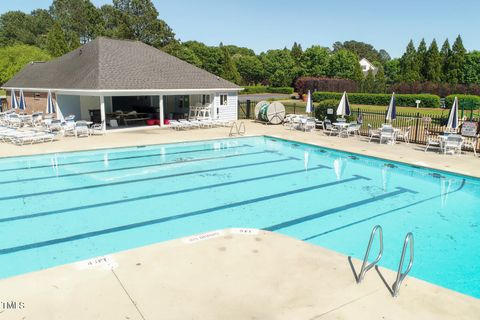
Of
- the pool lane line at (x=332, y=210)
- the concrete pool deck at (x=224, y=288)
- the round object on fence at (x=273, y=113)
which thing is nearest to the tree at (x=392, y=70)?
the round object on fence at (x=273, y=113)

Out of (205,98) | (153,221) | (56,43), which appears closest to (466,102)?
(205,98)

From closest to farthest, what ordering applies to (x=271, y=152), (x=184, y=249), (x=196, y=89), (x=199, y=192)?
(x=184, y=249), (x=199, y=192), (x=271, y=152), (x=196, y=89)

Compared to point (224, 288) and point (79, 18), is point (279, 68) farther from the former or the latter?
point (224, 288)

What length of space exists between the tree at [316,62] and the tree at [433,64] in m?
18.1

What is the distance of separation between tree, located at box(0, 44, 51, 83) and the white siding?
27.5 m

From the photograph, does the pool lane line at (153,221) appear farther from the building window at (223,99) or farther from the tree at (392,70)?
the tree at (392,70)

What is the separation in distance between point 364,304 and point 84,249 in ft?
18.3

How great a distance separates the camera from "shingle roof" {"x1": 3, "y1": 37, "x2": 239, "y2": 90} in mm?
21469

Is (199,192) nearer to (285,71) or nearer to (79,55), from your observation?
(79,55)

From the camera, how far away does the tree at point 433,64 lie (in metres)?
51.8

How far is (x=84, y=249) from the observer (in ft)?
24.7

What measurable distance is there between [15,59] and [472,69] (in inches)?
2589

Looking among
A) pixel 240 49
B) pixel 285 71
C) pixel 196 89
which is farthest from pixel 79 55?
pixel 240 49

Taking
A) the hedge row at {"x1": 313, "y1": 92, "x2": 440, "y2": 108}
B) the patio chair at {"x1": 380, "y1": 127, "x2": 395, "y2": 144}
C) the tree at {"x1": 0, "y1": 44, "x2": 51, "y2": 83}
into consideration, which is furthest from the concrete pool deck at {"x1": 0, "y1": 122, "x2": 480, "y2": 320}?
the tree at {"x1": 0, "y1": 44, "x2": 51, "y2": 83}
